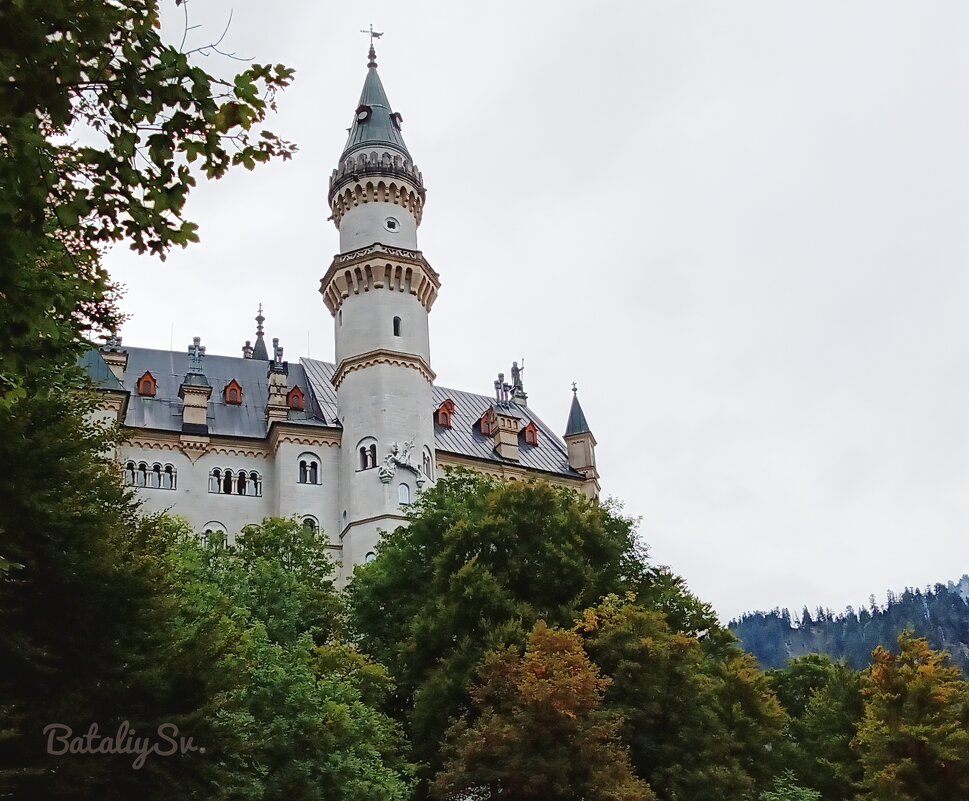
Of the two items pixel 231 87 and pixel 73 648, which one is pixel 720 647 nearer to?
pixel 73 648

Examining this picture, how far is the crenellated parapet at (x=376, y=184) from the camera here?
199ft

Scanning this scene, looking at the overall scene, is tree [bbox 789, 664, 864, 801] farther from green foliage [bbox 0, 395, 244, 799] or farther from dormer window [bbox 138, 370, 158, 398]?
dormer window [bbox 138, 370, 158, 398]

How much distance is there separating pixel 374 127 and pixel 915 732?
4285cm

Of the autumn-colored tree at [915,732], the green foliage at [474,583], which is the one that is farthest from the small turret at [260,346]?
the autumn-colored tree at [915,732]

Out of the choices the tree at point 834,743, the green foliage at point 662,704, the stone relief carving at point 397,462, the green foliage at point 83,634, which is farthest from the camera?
the stone relief carving at point 397,462

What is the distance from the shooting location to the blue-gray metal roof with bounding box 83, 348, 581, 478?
60.3 metres

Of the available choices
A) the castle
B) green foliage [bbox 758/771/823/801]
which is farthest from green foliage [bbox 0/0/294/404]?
the castle

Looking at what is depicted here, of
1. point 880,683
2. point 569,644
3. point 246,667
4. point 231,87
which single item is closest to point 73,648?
point 246,667

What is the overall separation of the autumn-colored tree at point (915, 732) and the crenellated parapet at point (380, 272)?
100 feet

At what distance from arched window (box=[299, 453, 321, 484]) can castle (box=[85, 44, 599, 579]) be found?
0.06 meters

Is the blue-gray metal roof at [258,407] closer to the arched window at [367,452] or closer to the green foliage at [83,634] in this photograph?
the arched window at [367,452]

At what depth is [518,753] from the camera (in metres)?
28.1

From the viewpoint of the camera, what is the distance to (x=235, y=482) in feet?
194

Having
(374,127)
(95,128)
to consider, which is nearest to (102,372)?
(374,127)
